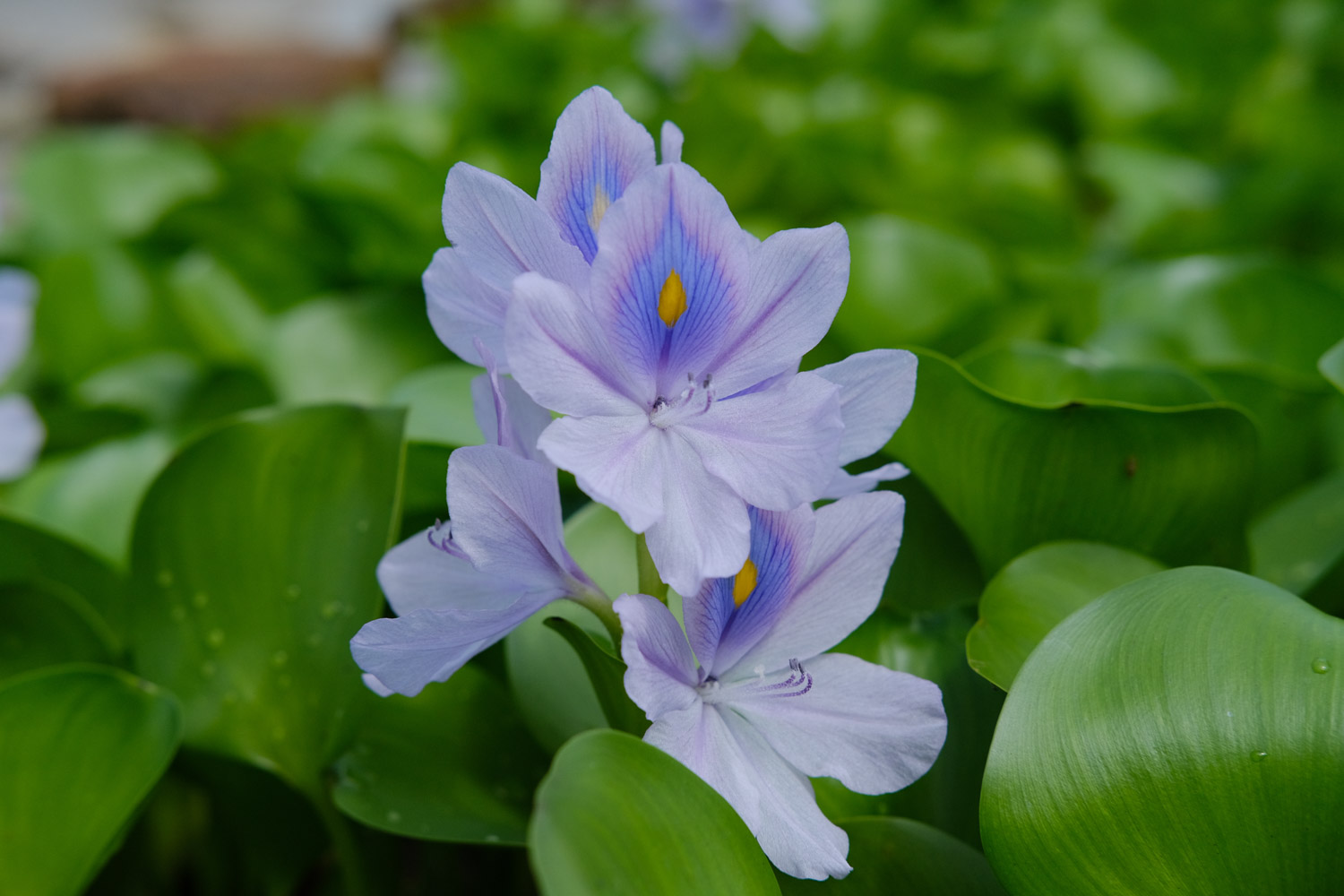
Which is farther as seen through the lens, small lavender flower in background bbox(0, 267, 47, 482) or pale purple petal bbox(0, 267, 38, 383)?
pale purple petal bbox(0, 267, 38, 383)

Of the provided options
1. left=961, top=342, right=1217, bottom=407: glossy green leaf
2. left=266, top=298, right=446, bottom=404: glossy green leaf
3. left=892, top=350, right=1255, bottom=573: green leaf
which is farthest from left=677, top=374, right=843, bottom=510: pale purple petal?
left=266, top=298, right=446, bottom=404: glossy green leaf

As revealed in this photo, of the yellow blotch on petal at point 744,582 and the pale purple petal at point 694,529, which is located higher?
the pale purple petal at point 694,529

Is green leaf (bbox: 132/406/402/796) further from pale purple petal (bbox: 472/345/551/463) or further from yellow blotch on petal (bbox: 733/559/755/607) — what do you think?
yellow blotch on petal (bbox: 733/559/755/607)

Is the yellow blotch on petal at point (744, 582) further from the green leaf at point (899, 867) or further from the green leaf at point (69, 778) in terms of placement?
the green leaf at point (69, 778)

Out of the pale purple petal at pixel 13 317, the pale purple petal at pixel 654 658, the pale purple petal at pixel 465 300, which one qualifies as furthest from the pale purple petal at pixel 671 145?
the pale purple petal at pixel 13 317

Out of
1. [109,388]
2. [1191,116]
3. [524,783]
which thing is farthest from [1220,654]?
[1191,116]

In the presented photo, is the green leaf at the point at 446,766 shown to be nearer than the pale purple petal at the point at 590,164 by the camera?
No
